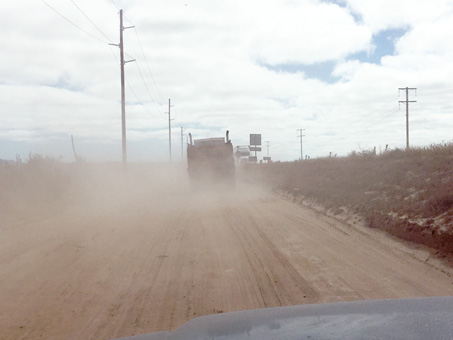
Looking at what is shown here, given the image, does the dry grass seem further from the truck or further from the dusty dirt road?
the truck

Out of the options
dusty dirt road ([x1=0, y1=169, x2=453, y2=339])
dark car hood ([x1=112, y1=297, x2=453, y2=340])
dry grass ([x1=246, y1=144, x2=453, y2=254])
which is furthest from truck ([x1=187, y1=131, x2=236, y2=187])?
dark car hood ([x1=112, y1=297, x2=453, y2=340])

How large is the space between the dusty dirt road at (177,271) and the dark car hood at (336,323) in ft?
6.63

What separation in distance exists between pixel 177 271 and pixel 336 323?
16.7 feet

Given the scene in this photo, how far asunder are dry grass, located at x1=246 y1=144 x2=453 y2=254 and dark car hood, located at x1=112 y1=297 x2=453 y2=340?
6.26 m

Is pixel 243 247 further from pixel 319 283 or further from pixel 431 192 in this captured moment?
pixel 431 192

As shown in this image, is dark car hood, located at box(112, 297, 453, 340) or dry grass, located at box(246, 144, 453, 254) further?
dry grass, located at box(246, 144, 453, 254)

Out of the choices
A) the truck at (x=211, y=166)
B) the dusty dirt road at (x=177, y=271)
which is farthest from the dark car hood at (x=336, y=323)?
the truck at (x=211, y=166)

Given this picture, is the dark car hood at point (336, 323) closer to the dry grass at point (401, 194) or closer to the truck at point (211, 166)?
the dry grass at point (401, 194)

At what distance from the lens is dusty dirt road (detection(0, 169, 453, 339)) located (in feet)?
19.3

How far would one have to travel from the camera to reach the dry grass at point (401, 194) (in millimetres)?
10820

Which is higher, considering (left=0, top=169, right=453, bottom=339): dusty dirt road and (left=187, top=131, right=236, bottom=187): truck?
(left=187, top=131, right=236, bottom=187): truck

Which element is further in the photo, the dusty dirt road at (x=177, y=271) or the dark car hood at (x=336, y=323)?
the dusty dirt road at (x=177, y=271)

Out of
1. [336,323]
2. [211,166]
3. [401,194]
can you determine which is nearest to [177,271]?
[336,323]

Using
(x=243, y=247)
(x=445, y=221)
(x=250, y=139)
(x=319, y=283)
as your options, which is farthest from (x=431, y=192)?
(x=250, y=139)
